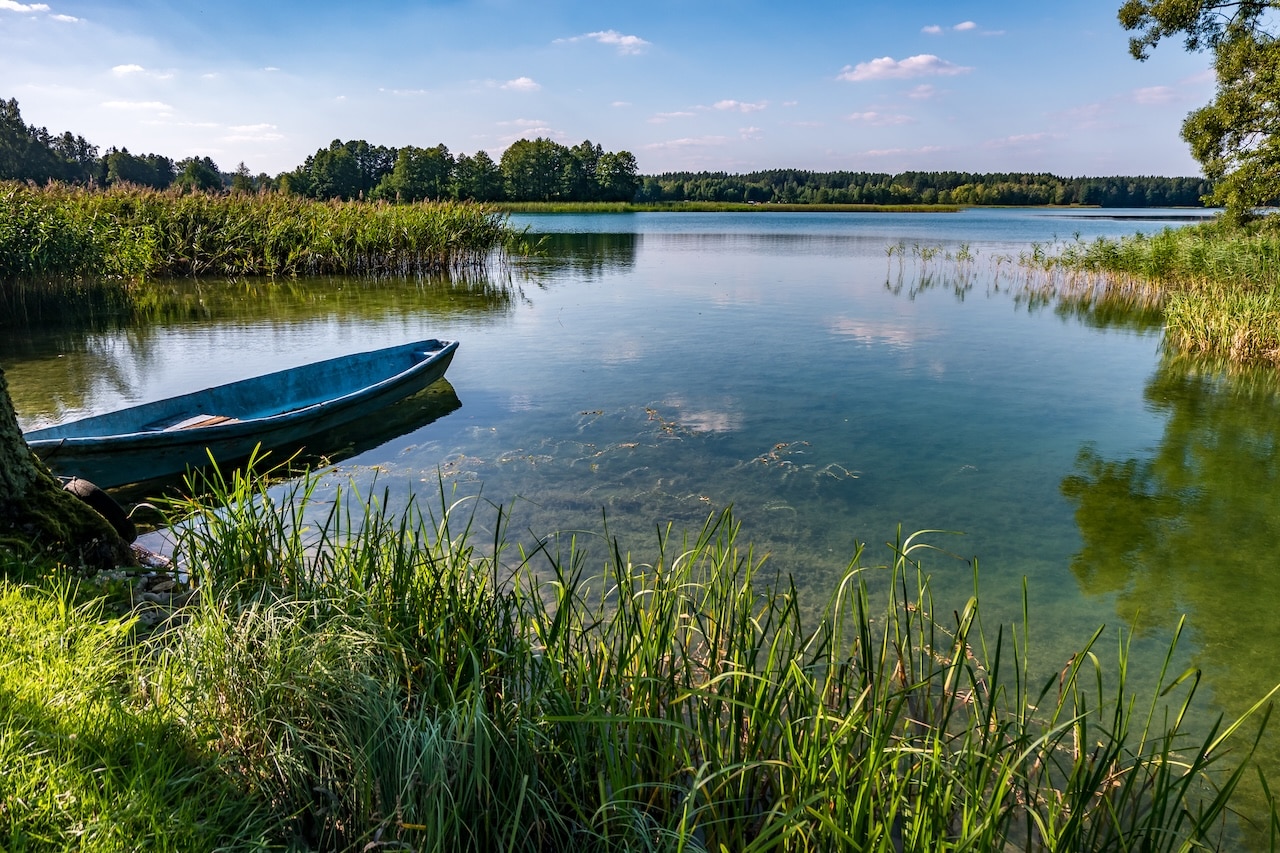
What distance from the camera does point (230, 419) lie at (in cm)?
558

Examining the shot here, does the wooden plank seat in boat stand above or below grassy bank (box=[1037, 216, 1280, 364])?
below

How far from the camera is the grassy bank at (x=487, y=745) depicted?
5.50 ft

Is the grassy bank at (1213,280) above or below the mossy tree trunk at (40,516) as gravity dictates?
above

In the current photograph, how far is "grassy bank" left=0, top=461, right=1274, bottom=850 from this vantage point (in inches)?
66.0

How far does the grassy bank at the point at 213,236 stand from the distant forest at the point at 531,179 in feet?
104

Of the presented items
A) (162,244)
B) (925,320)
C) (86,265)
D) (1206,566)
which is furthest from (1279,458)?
(162,244)

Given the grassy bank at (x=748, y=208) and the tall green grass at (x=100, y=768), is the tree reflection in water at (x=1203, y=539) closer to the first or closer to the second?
the tall green grass at (x=100, y=768)

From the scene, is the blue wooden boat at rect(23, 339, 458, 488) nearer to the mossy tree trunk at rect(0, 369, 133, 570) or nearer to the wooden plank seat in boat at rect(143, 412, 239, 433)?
the wooden plank seat in boat at rect(143, 412, 239, 433)

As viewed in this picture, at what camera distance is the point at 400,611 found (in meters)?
2.49

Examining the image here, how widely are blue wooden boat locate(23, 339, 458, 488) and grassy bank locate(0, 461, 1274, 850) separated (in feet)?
5.31

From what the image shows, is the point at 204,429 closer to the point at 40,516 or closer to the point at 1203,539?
the point at 40,516

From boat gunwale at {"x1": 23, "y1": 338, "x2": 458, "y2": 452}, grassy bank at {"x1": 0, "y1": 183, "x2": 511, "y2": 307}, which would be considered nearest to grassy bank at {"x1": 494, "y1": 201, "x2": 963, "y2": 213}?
grassy bank at {"x1": 0, "y1": 183, "x2": 511, "y2": 307}

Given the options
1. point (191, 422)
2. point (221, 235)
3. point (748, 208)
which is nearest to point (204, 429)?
point (191, 422)

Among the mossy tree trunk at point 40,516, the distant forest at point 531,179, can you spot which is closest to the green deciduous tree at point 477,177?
the distant forest at point 531,179
